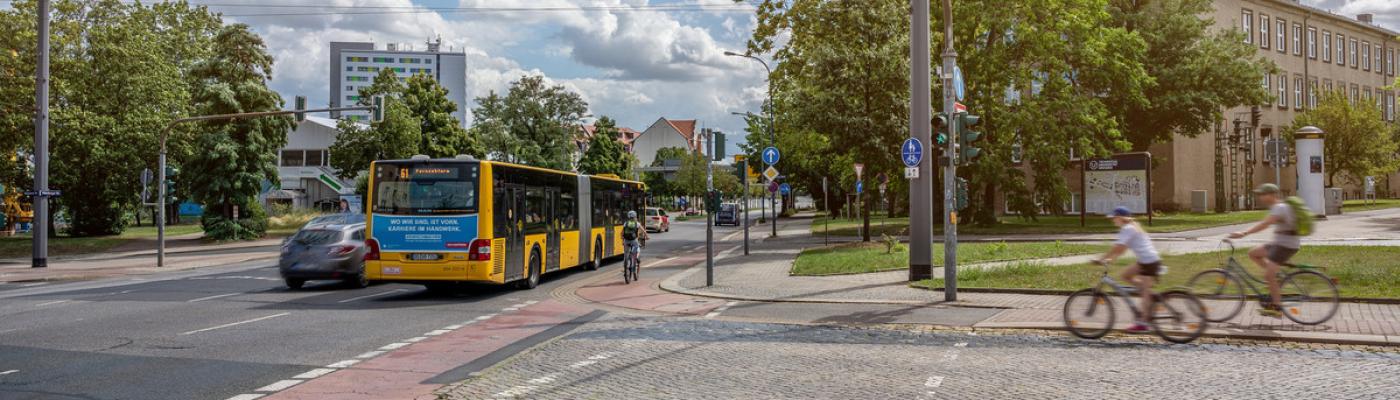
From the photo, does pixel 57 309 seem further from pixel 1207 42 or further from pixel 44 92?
pixel 1207 42

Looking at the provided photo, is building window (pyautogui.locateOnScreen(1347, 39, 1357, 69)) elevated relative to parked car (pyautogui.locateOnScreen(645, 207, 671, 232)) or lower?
elevated

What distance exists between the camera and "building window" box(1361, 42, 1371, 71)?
7294 cm

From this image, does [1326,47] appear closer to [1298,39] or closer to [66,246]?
[1298,39]

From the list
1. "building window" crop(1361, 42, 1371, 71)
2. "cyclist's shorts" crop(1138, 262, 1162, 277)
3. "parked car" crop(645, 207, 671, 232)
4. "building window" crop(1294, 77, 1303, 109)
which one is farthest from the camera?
"building window" crop(1361, 42, 1371, 71)

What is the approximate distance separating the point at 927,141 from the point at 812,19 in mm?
15417

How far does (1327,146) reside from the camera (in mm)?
56531

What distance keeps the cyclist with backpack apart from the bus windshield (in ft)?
37.8

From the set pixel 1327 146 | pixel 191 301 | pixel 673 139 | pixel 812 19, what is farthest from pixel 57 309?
pixel 673 139

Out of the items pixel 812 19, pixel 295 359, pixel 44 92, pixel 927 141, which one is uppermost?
pixel 812 19

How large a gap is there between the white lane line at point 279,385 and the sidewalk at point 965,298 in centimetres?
722

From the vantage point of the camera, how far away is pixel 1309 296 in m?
10.3

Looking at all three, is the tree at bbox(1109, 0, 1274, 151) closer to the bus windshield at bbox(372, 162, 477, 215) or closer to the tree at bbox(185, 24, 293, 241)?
the bus windshield at bbox(372, 162, 477, 215)

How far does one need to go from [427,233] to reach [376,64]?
539ft

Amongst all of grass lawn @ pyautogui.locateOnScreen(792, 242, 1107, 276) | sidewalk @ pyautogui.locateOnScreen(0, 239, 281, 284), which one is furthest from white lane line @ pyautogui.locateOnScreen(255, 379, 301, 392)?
sidewalk @ pyautogui.locateOnScreen(0, 239, 281, 284)
